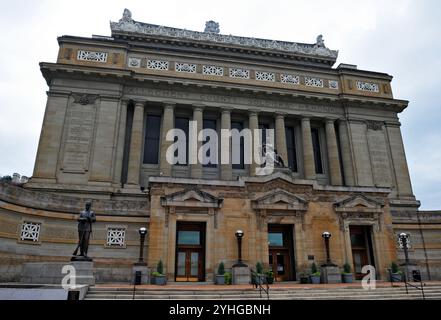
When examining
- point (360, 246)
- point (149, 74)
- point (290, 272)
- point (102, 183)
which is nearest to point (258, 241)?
point (290, 272)

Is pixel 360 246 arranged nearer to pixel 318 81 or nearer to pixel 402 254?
pixel 402 254

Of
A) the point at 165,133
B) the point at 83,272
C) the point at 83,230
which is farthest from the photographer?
the point at 165,133

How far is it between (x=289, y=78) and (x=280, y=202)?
802 inches

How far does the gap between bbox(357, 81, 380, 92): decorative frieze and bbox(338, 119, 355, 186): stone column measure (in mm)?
5179

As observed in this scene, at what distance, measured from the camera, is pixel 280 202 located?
23.6 metres

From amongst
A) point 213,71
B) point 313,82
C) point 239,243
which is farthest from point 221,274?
point 313,82

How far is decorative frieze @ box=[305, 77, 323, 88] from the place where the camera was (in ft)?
129

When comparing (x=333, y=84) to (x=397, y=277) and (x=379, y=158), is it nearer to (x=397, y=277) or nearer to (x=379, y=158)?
(x=379, y=158)

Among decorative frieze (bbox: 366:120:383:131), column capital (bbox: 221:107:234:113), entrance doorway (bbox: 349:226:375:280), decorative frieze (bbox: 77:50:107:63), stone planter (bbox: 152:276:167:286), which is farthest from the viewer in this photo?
decorative frieze (bbox: 366:120:383:131)

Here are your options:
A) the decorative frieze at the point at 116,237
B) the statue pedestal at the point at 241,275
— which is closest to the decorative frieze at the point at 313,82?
the statue pedestal at the point at 241,275

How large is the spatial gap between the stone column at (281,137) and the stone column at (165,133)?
11.5 m

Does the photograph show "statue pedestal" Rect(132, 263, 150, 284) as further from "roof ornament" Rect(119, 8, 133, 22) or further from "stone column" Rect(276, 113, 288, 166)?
"roof ornament" Rect(119, 8, 133, 22)

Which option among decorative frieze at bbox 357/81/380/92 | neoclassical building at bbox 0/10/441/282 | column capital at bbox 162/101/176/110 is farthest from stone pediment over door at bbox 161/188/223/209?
decorative frieze at bbox 357/81/380/92
